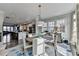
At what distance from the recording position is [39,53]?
1.82 meters

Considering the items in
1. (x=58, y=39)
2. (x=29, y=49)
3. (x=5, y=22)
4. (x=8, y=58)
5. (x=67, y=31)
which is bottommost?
(x=8, y=58)

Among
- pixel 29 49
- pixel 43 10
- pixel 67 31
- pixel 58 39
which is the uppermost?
pixel 43 10

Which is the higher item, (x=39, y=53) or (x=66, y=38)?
(x=66, y=38)

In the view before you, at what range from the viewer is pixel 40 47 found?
1792mm

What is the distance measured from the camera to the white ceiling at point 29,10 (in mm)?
1770

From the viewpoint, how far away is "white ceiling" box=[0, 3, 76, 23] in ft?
5.81

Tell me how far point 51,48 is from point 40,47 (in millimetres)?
169

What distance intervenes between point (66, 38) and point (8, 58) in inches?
36.2

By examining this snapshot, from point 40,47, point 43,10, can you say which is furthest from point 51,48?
point 43,10

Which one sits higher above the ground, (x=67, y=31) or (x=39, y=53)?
(x=67, y=31)

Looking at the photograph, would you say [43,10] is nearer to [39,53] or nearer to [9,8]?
[9,8]

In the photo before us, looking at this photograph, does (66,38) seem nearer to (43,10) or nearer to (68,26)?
(68,26)

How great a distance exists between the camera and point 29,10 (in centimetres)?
177

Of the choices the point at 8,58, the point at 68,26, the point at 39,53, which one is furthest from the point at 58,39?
the point at 8,58
